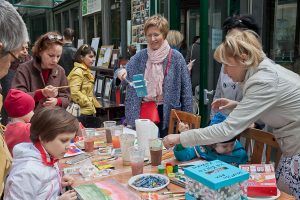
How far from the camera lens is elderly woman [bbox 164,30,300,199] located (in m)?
1.66

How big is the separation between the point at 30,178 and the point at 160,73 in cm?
157

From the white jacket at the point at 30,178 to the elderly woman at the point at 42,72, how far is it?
109 cm

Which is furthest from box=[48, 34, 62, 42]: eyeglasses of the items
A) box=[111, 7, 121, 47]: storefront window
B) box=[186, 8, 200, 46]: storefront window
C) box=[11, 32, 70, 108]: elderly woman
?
box=[111, 7, 121, 47]: storefront window

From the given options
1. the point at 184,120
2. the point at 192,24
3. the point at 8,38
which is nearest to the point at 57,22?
the point at 192,24

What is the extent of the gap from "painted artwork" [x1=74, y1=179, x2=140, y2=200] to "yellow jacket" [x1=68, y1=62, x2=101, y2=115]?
2170 millimetres

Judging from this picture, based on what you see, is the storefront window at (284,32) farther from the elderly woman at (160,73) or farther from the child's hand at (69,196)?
the child's hand at (69,196)

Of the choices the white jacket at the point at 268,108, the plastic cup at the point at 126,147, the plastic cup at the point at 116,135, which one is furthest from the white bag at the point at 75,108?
the white jacket at the point at 268,108

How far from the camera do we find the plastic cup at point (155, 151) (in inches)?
75.2

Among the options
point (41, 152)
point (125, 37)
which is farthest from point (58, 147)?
point (125, 37)

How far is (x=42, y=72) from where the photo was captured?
2789 mm

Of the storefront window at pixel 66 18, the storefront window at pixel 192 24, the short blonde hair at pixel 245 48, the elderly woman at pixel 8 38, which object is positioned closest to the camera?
the elderly woman at pixel 8 38

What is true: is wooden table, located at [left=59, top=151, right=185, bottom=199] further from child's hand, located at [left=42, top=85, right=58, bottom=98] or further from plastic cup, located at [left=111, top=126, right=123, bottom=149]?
child's hand, located at [left=42, top=85, right=58, bottom=98]

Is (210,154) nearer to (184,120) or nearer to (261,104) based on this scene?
(261,104)

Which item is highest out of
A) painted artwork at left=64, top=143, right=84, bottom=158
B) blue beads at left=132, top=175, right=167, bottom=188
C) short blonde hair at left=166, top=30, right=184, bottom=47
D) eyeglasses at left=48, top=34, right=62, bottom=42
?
short blonde hair at left=166, top=30, right=184, bottom=47
